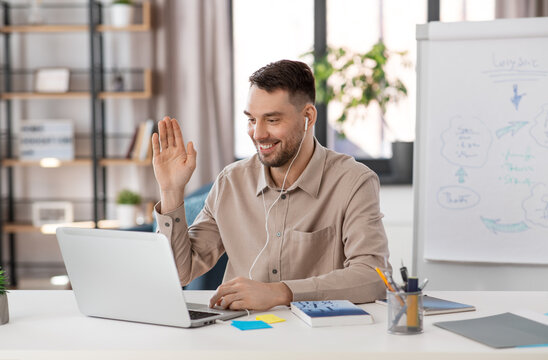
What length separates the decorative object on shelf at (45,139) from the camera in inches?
168

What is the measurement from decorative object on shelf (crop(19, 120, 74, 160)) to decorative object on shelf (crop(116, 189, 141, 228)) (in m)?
0.44

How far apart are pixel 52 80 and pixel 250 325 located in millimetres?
3326

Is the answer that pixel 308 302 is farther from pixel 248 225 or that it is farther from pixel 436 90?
pixel 436 90

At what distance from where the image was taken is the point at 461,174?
101 inches

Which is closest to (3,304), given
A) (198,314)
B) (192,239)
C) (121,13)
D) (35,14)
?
(198,314)

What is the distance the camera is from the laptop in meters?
1.32

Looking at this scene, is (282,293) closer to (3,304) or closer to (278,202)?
(278,202)

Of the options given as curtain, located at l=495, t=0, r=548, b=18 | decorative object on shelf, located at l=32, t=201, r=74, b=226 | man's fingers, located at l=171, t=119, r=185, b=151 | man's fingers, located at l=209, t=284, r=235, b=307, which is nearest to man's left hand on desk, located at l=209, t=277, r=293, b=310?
man's fingers, located at l=209, t=284, r=235, b=307

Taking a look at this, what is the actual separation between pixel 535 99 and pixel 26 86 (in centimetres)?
326

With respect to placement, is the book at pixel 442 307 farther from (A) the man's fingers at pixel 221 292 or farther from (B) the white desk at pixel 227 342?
(A) the man's fingers at pixel 221 292

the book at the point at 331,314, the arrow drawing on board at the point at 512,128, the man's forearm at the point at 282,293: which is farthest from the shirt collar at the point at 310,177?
the arrow drawing on board at the point at 512,128

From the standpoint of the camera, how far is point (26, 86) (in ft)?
14.6

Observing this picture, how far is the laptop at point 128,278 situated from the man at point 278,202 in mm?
374

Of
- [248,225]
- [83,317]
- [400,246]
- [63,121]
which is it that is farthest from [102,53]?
[83,317]
